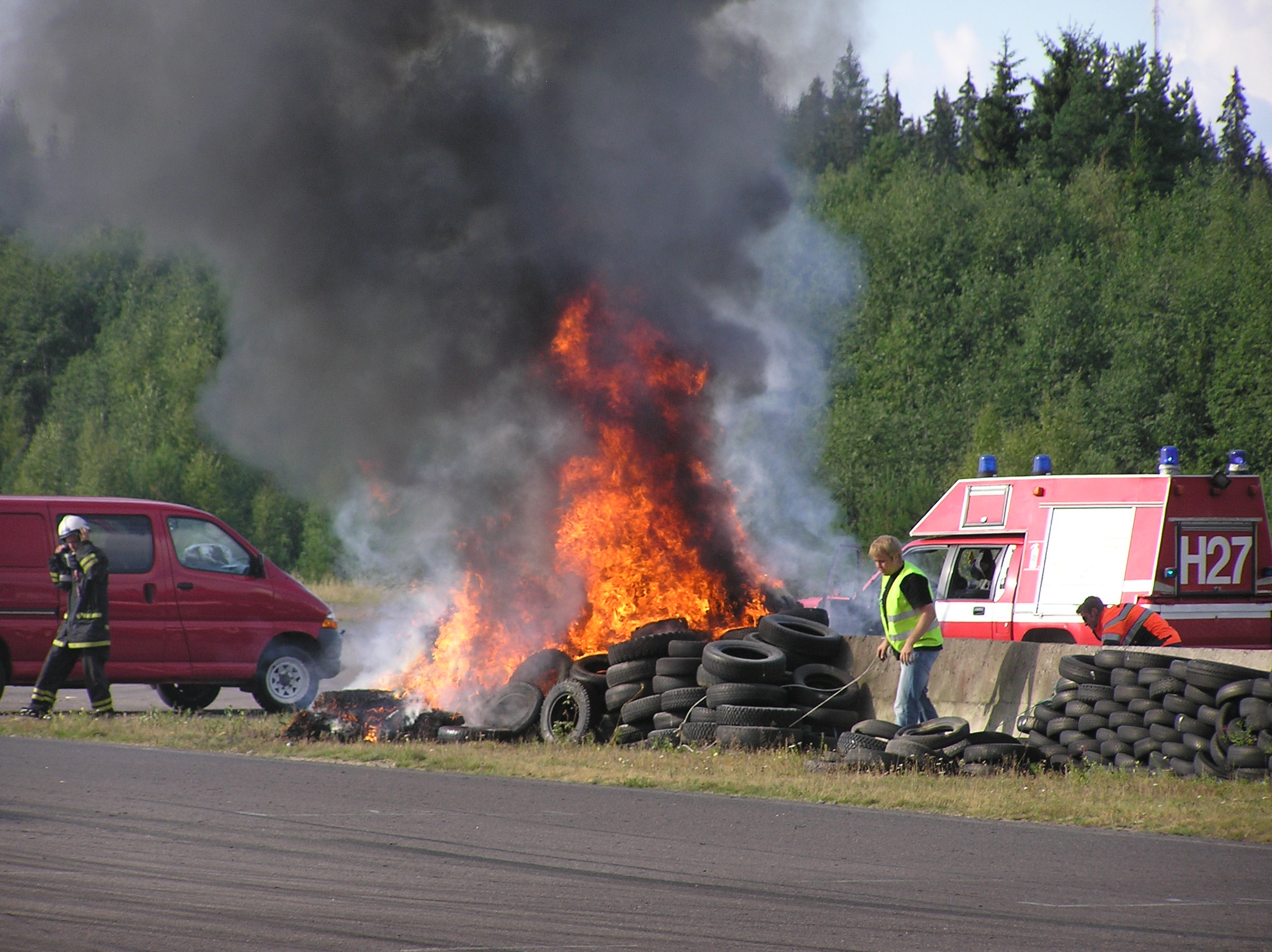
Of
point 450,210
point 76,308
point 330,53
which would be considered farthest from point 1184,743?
point 76,308

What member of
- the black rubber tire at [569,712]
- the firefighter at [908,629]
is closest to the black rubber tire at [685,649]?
the black rubber tire at [569,712]

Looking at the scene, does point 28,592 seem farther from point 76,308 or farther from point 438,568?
point 76,308

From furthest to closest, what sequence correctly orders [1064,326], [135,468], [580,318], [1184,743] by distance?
[135,468], [1064,326], [580,318], [1184,743]

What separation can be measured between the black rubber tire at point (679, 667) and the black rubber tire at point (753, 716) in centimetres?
56

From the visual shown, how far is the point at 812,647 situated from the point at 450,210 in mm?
5921

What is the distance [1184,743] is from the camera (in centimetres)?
1002

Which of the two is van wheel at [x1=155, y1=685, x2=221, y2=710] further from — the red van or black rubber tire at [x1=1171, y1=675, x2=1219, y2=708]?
black rubber tire at [x1=1171, y1=675, x2=1219, y2=708]

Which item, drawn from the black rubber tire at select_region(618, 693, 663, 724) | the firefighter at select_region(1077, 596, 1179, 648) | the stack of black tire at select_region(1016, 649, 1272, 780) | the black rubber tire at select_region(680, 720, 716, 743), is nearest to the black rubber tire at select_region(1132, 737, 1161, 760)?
the stack of black tire at select_region(1016, 649, 1272, 780)

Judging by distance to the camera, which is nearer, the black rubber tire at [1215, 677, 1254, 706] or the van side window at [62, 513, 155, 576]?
the black rubber tire at [1215, 677, 1254, 706]

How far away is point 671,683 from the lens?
12125 millimetres

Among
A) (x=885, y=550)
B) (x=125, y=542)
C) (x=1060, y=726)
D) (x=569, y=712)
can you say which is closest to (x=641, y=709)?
(x=569, y=712)

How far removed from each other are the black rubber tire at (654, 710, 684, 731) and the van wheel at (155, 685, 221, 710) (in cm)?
625

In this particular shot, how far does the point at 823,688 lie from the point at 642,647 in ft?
5.24

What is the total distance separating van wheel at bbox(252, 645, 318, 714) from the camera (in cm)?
1552
